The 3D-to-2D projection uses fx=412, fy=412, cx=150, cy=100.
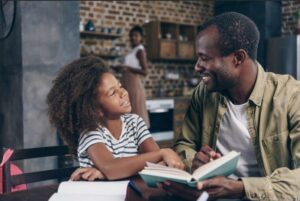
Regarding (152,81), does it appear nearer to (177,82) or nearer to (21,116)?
(177,82)

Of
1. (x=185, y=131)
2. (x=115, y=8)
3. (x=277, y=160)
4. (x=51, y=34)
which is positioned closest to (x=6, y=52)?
(x=51, y=34)

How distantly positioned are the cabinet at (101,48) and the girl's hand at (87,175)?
13.7 ft

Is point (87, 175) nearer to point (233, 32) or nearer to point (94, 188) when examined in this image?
point (94, 188)

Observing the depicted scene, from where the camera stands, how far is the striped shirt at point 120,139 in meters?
1.59

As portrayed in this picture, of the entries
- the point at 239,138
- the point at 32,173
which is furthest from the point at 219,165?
the point at 32,173

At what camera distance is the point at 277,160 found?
1.54 metres

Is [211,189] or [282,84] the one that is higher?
[282,84]

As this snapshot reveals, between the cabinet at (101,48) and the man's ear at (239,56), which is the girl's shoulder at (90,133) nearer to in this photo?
the man's ear at (239,56)

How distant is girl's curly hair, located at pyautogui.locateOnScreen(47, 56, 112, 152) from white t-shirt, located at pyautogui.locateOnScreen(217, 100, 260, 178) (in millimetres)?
510

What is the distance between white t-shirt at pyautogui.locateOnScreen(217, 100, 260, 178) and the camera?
1601 millimetres

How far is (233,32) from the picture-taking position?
5.03 feet

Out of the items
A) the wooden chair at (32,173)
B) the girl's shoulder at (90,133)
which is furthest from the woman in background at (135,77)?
the girl's shoulder at (90,133)

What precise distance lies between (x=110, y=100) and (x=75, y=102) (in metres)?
0.14

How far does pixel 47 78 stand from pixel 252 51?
2691 mm
